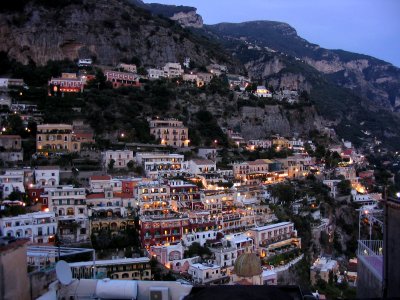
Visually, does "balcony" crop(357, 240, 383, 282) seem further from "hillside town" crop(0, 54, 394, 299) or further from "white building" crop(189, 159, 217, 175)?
"white building" crop(189, 159, 217, 175)

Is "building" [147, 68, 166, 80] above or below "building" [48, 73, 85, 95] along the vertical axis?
above

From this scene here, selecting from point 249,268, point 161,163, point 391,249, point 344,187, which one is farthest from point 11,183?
point 344,187

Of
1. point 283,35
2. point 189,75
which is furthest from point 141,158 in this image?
point 283,35

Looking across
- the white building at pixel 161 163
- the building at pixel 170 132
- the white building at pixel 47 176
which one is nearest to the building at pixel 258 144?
the building at pixel 170 132

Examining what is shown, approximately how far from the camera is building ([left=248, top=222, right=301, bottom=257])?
89.8 ft

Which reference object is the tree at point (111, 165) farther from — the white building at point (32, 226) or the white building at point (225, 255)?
the white building at point (225, 255)

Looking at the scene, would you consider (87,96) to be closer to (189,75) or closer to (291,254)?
(189,75)

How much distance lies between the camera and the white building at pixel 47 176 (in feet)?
92.1

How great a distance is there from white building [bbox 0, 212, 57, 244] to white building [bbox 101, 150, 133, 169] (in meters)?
10.1

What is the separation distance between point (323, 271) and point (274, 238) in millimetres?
3409

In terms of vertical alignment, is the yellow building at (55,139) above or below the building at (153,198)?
above

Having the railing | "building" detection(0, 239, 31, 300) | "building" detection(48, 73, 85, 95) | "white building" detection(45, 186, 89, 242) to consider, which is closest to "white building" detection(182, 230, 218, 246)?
"white building" detection(45, 186, 89, 242)

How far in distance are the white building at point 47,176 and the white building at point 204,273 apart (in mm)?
10774

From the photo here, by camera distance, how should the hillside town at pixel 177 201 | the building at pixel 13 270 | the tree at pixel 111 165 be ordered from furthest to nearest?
the tree at pixel 111 165
the hillside town at pixel 177 201
the building at pixel 13 270
